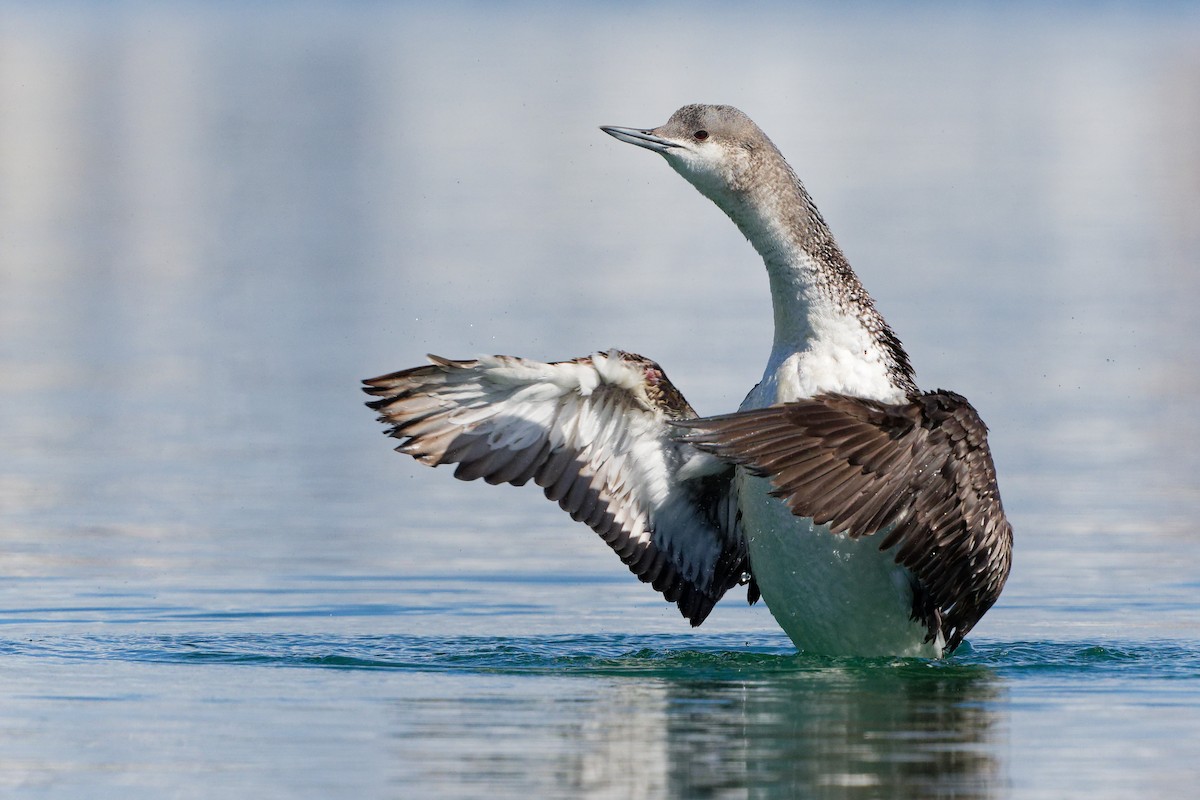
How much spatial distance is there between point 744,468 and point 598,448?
3.67ft

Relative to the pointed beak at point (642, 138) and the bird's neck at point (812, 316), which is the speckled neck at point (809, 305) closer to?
the bird's neck at point (812, 316)

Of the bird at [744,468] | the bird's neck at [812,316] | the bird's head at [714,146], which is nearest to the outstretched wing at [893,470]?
the bird at [744,468]

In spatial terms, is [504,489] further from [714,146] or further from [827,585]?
[827,585]

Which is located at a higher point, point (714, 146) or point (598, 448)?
point (714, 146)

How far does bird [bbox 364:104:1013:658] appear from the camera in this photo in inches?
354

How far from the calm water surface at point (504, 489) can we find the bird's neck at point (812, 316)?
3.91 ft

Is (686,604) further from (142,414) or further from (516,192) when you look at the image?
(516,192)

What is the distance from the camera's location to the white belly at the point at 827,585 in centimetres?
949

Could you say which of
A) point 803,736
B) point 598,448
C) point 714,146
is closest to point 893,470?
point 803,736

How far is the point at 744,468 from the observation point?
8.97 m

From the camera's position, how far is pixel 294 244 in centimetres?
2686

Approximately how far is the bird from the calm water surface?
331mm

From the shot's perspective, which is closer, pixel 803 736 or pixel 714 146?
pixel 803 736

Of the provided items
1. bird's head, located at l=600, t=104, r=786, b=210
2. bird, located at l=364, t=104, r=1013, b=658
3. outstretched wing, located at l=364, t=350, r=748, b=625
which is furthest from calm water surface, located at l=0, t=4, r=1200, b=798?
bird's head, located at l=600, t=104, r=786, b=210
